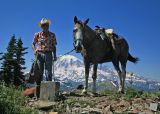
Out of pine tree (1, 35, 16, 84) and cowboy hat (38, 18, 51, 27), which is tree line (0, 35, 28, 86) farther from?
cowboy hat (38, 18, 51, 27)

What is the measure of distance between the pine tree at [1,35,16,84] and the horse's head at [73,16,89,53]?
30245 millimetres

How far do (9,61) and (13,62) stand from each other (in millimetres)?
462

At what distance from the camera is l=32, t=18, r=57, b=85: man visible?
52.0 feet

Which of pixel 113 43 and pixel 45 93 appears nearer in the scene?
pixel 45 93

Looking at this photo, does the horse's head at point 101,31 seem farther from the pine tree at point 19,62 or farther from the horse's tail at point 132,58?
the pine tree at point 19,62

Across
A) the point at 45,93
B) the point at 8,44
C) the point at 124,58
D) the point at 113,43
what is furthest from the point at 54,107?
the point at 8,44

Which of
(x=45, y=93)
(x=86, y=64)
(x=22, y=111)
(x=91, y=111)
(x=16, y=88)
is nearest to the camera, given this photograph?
(x=22, y=111)

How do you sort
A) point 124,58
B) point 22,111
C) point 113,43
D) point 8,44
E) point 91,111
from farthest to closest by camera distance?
point 8,44 → point 124,58 → point 113,43 → point 91,111 → point 22,111

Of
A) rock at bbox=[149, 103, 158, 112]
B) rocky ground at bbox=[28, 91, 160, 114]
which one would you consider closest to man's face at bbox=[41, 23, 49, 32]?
rocky ground at bbox=[28, 91, 160, 114]

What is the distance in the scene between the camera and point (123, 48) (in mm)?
20266

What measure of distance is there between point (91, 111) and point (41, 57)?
3330 mm

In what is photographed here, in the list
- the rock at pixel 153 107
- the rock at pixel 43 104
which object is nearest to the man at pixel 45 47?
the rock at pixel 43 104

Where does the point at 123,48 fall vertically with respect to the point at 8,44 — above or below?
below

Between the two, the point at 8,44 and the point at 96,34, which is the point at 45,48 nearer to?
the point at 96,34
